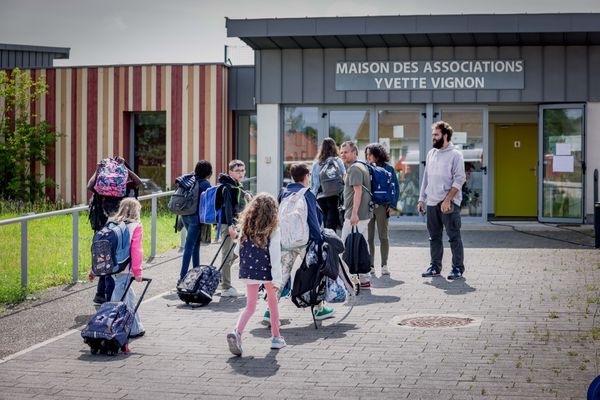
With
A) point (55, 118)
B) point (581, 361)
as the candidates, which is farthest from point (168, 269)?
point (55, 118)

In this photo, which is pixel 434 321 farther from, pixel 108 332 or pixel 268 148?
pixel 268 148

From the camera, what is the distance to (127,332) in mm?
8227

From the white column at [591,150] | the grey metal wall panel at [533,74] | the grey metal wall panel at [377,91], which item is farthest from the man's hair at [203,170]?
the white column at [591,150]

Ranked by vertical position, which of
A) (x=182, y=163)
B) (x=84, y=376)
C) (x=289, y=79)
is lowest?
(x=84, y=376)

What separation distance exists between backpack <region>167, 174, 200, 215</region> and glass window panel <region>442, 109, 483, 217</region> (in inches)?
412

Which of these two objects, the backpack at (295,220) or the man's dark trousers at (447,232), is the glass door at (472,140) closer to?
the man's dark trousers at (447,232)

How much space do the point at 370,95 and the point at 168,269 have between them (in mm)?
8433

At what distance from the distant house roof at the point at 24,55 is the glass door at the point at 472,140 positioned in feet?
58.0

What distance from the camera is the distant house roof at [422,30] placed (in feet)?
62.5

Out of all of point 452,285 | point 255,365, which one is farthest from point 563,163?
point 255,365

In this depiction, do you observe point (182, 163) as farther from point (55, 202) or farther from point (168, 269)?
point (168, 269)

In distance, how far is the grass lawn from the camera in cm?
1116

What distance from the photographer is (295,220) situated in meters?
9.12

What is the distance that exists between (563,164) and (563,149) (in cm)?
32
